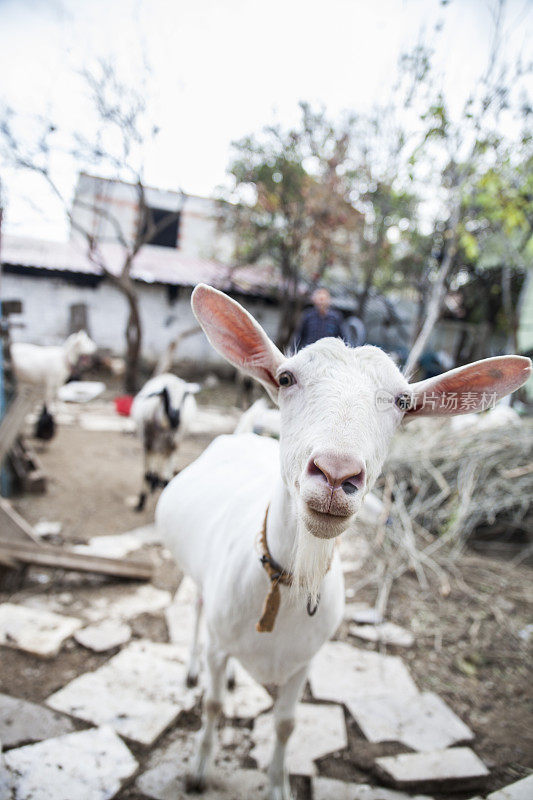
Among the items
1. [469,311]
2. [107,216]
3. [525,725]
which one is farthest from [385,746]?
[469,311]

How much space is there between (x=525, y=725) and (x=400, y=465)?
3111 mm

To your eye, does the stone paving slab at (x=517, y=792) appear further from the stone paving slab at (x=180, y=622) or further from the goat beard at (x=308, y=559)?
the stone paving slab at (x=180, y=622)

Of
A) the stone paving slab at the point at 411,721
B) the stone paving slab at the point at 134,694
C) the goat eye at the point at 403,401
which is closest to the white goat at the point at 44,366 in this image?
the stone paving slab at the point at 134,694

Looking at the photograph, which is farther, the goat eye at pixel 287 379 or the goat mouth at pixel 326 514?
the goat eye at pixel 287 379

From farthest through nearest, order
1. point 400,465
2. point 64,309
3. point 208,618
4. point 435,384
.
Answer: point 64,309 < point 400,465 < point 208,618 < point 435,384

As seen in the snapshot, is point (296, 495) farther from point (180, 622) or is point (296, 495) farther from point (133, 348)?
point (133, 348)

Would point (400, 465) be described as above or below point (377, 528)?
above

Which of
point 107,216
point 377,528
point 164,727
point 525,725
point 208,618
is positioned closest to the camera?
point 208,618

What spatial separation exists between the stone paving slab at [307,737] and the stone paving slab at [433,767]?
27 cm

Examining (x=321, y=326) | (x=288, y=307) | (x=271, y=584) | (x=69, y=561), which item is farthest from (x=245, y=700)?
(x=288, y=307)

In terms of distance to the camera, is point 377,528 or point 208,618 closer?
point 208,618

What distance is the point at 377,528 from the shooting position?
495 centimetres

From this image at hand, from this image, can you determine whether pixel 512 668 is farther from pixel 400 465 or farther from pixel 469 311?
pixel 469 311

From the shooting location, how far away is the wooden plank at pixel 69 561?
3422mm
